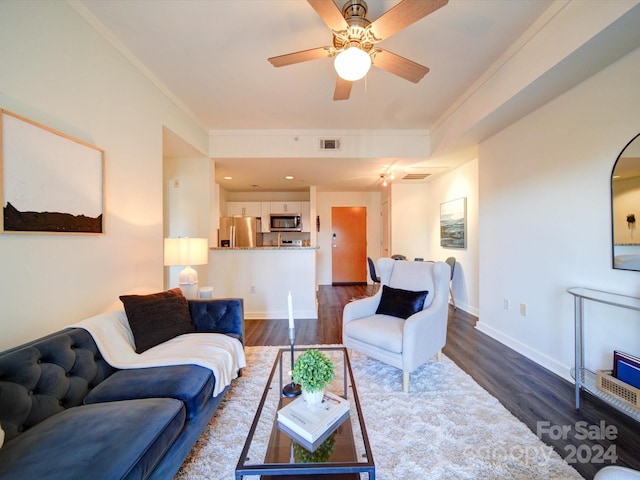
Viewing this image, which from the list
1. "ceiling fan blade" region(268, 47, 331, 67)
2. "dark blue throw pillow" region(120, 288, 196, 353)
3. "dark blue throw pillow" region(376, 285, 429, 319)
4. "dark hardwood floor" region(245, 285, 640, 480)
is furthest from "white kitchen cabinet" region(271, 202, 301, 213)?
"ceiling fan blade" region(268, 47, 331, 67)

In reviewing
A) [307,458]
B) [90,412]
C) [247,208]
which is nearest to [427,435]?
[307,458]

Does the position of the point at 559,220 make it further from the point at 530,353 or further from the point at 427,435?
the point at 427,435

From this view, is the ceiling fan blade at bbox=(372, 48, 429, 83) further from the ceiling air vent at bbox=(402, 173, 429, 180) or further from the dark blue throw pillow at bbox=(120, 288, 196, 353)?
the ceiling air vent at bbox=(402, 173, 429, 180)

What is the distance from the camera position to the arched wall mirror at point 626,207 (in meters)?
1.71

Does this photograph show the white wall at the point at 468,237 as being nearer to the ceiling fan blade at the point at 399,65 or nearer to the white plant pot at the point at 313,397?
the ceiling fan blade at the point at 399,65

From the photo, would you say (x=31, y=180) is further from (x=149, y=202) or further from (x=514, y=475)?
(x=514, y=475)

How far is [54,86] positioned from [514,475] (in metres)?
3.37

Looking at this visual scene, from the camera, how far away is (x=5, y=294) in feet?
4.40

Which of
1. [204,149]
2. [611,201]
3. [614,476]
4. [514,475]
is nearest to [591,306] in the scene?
[611,201]

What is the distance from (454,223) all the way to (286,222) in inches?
142

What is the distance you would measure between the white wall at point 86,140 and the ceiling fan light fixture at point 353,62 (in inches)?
69.1

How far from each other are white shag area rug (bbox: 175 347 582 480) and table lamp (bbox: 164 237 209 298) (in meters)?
1.09

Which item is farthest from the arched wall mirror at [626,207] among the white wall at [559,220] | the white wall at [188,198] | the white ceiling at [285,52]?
the white wall at [188,198]

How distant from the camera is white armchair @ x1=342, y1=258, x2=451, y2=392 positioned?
2020 mm
